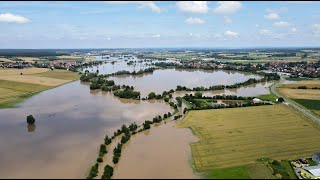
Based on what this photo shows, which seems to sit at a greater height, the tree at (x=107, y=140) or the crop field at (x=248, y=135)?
the tree at (x=107, y=140)

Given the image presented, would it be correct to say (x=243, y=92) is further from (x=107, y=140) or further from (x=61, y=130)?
(x=61, y=130)

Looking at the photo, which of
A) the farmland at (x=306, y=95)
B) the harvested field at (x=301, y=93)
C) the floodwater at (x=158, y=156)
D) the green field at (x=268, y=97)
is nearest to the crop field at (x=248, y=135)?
the floodwater at (x=158, y=156)

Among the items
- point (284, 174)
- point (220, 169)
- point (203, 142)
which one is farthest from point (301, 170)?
point (203, 142)

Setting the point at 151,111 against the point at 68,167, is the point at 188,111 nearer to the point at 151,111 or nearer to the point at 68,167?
the point at 151,111

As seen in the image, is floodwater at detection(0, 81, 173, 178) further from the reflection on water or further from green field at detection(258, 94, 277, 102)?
green field at detection(258, 94, 277, 102)

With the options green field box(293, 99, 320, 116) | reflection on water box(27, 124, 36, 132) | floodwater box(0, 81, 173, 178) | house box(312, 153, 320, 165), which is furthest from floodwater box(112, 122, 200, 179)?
green field box(293, 99, 320, 116)

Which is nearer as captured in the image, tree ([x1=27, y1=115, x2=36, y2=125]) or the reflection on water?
the reflection on water

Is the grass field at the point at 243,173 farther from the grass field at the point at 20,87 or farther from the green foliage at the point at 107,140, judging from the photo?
the grass field at the point at 20,87
